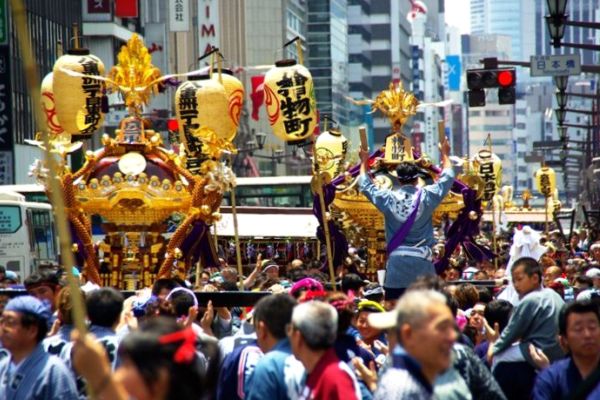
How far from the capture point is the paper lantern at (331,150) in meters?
25.6

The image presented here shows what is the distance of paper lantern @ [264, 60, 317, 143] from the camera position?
19.4 m

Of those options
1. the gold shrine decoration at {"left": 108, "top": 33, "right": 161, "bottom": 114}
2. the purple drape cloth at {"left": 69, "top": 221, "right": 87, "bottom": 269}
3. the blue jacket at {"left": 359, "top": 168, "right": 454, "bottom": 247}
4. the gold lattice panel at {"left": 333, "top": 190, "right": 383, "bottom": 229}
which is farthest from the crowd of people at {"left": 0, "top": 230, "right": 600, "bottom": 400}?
the gold lattice panel at {"left": 333, "top": 190, "right": 383, "bottom": 229}

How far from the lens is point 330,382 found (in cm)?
623

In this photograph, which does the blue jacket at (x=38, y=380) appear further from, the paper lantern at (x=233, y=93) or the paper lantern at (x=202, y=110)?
the paper lantern at (x=233, y=93)

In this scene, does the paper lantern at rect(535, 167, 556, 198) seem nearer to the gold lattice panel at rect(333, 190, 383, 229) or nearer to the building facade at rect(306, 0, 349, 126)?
the gold lattice panel at rect(333, 190, 383, 229)

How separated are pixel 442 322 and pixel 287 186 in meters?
36.1

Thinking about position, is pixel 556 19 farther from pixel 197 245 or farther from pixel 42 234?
pixel 42 234

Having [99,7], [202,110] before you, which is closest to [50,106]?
[202,110]

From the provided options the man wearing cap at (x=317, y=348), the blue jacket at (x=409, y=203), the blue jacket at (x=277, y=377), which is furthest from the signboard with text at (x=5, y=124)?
the man wearing cap at (x=317, y=348)

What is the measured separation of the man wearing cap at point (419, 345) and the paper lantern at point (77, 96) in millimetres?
12823

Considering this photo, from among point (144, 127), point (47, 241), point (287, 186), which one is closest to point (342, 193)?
point (144, 127)

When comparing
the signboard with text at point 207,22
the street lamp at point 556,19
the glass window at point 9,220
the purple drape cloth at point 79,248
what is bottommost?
the glass window at point 9,220

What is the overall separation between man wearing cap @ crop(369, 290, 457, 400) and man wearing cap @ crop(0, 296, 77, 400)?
1.99 metres

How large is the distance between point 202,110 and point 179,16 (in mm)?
32912
